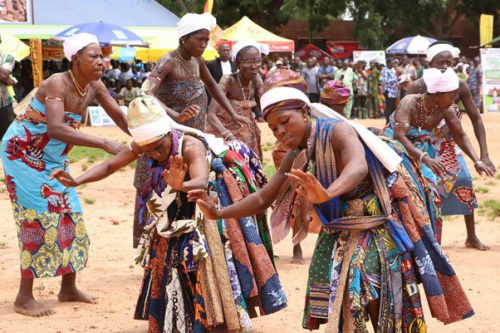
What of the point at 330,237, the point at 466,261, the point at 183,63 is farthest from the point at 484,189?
the point at 330,237

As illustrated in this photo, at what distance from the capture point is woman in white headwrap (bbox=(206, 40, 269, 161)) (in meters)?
7.82

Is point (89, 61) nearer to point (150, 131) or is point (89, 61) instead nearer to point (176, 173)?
point (150, 131)

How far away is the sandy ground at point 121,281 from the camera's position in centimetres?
607

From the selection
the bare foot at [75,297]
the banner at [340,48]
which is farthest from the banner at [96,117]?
the banner at [340,48]

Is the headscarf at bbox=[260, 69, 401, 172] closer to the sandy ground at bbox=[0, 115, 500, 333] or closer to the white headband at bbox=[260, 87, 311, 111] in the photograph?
the white headband at bbox=[260, 87, 311, 111]

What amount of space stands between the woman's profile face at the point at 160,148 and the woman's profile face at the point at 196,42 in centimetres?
225

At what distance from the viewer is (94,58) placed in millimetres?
6184

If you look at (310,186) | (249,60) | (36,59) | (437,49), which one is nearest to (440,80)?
(437,49)

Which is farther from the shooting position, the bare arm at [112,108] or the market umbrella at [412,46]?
the market umbrella at [412,46]

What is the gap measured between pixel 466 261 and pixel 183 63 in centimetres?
319

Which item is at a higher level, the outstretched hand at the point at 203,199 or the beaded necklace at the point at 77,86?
the beaded necklace at the point at 77,86

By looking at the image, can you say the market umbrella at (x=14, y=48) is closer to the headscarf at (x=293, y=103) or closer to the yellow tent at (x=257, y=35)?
the yellow tent at (x=257, y=35)


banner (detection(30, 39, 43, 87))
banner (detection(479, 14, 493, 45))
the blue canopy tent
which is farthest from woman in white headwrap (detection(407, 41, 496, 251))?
banner (detection(479, 14, 493, 45))

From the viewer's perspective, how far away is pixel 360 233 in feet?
13.8
